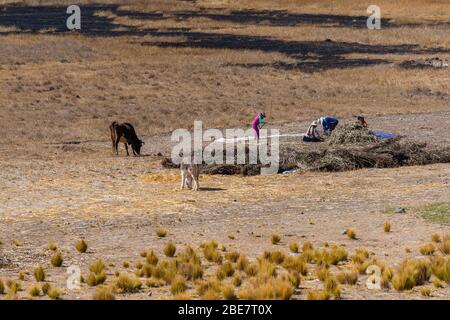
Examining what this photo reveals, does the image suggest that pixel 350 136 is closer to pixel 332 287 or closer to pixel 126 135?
pixel 126 135

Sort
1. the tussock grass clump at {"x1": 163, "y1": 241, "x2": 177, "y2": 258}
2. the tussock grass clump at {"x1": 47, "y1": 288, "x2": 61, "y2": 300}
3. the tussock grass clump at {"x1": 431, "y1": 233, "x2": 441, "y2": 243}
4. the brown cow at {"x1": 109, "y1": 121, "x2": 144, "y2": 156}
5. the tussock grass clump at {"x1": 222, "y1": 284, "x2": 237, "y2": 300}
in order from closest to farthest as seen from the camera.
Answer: the tussock grass clump at {"x1": 222, "y1": 284, "x2": 237, "y2": 300} < the tussock grass clump at {"x1": 47, "y1": 288, "x2": 61, "y2": 300} < the tussock grass clump at {"x1": 163, "y1": 241, "x2": 177, "y2": 258} < the tussock grass clump at {"x1": 431, "y1": 233, "x2": 441, "y2": 243} < the brown cow at {"x1": 109, "y1": 121, "x2": 144, "y2": 156}

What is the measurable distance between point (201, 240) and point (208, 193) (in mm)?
4689

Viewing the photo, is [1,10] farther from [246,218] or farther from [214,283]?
[214,283]

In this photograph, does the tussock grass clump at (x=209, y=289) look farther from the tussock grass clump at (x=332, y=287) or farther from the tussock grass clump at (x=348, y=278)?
the tussock grass clump at (x=348, y=278)

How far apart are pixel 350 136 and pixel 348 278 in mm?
12348

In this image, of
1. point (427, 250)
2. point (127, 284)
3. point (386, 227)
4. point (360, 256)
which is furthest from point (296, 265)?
point (386, 227)

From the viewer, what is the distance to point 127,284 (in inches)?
531

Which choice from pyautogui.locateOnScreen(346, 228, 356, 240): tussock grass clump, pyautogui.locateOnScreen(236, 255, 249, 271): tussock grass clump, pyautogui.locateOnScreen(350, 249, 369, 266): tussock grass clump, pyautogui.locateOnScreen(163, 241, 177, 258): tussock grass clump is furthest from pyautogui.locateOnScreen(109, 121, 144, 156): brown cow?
pyautogui.locateOnScreen(236, 255, 249, 271): tussock grass clump

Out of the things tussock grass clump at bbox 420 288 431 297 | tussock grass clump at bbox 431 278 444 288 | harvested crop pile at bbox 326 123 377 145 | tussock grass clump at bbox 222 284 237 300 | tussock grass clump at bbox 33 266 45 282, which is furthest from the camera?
harvested crop pile at bbox 326 123 377 145

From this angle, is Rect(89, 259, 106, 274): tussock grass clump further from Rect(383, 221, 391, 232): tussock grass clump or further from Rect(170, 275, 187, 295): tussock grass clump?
Rect(383, 221, 391, 232): tussock grass clump

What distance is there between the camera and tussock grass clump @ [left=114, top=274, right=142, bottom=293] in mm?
13477

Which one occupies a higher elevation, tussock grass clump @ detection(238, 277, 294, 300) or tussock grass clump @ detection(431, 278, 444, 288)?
tussock grass clump @ detection(238, 277, 294, 300)

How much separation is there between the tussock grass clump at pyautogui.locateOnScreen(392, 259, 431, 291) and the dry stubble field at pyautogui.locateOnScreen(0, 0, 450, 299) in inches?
5.4

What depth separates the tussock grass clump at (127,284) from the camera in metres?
13.5
